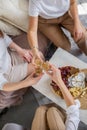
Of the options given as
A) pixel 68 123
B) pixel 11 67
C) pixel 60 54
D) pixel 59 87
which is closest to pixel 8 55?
pixel 11 67

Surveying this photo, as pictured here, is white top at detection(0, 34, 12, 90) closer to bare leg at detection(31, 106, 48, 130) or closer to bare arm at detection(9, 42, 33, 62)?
bare arm at detection(9, 42, 33, 62)

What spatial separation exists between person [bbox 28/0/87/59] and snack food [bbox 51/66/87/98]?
19cm

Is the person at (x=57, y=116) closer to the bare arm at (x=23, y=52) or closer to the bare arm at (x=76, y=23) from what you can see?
the bare arm at (x=23, y=52)

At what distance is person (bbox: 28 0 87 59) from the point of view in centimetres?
155

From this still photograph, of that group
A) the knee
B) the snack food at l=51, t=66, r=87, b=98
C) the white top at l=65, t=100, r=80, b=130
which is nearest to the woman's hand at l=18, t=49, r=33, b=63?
the snack food at l=51, t=66, r=87, b=98

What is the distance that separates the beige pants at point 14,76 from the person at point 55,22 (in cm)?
16

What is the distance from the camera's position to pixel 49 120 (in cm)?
128

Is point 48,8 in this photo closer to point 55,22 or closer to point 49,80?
point 55,22

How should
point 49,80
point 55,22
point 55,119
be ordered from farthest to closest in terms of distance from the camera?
point 55,22 < point 49,80 < point 55,119

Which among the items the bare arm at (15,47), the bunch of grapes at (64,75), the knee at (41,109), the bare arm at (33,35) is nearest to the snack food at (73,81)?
the bunch of grapes at (64,75)

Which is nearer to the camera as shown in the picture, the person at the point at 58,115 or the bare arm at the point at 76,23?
the person at the point at 58,115

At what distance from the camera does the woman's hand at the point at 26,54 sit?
163 centimetres

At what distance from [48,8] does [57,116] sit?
667 mm

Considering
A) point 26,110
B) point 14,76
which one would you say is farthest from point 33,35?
point 26,110
